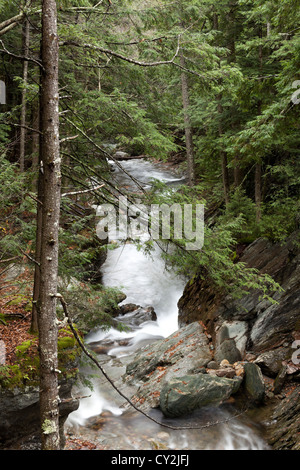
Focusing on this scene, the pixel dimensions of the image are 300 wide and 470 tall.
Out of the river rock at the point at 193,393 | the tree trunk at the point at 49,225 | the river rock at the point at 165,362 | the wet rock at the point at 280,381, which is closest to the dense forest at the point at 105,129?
the tree trunk at the point at 49,225

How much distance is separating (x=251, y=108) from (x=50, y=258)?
37.3ft

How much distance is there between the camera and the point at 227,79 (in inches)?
240

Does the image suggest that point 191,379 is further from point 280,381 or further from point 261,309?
point 261,309

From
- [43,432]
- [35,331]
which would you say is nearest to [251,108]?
[35,331]

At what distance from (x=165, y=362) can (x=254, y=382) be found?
108 inches

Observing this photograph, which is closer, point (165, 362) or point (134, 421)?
point (134, 421)

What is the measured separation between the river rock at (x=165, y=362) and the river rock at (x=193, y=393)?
0.58 metres

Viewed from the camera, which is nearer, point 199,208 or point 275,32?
point 199,208

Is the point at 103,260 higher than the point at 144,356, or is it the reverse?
the point at 103,260

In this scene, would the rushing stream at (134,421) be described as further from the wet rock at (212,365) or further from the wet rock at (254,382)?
the wet rock at (212,365)

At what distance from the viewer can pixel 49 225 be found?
400 cm

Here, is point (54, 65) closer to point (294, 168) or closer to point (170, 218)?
point (170, 218)

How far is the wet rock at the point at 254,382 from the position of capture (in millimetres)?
7340

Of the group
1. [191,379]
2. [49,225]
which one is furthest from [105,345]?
[49,225]
